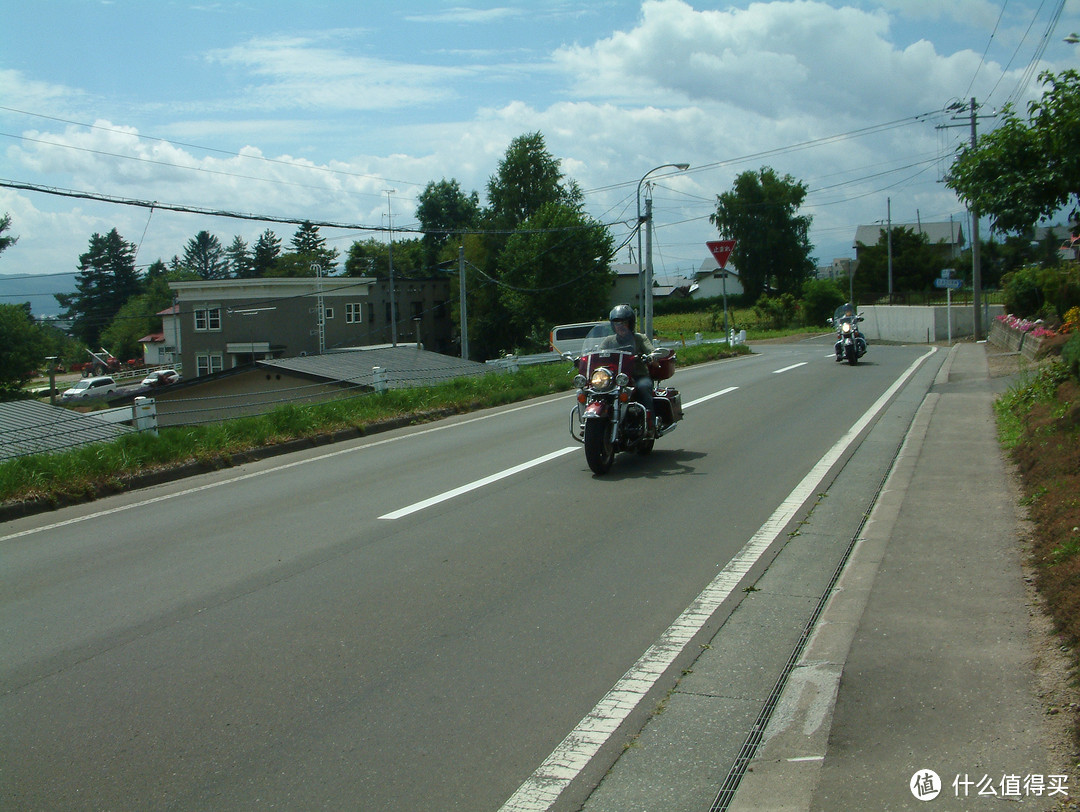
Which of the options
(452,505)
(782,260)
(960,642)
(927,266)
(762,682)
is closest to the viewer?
(762,682)

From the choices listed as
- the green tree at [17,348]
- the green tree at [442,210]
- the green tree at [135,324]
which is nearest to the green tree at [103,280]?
the green tree at [135,324]

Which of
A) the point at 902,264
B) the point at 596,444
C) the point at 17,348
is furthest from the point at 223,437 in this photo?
the point at 902,264

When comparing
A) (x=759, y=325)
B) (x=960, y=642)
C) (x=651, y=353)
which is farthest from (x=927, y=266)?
(x=960, y=642)

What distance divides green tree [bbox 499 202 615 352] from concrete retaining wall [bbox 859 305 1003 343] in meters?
29.5

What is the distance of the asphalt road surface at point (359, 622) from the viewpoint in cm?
383

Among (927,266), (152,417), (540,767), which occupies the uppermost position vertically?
(927,266)

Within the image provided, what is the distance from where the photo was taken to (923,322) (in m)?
45.6

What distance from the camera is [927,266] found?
74500mm

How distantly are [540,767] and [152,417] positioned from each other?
10.4 m

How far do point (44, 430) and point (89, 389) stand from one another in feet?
192

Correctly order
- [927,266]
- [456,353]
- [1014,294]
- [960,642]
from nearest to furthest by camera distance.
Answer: [960,642], [1014,294], [927,266], [456,353]

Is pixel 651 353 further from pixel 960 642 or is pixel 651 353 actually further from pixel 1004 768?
pixel 1004 768

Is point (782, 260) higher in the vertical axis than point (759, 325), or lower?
higher

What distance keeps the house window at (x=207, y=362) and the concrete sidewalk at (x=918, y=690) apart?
6077 centimetres
